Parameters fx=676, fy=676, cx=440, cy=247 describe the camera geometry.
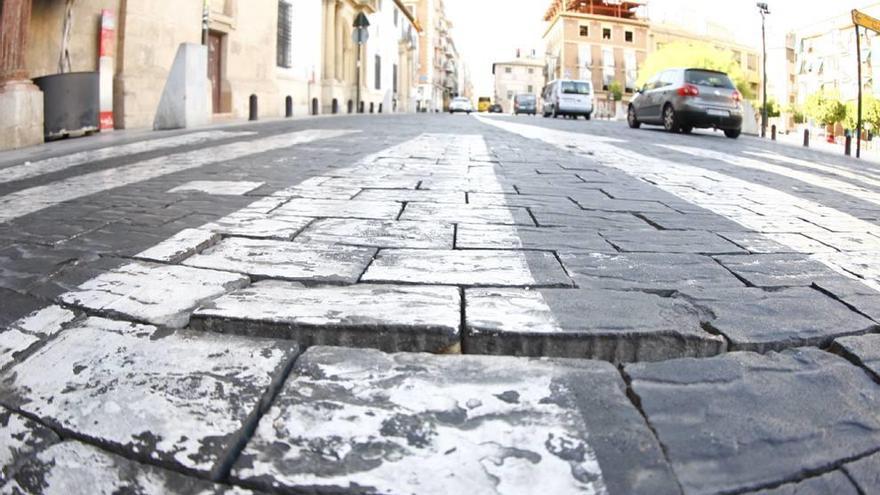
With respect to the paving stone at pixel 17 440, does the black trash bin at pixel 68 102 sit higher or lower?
higher

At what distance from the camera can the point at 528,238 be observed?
3.44 m

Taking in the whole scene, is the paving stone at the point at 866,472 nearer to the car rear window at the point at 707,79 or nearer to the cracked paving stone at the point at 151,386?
the cracked paving stone at the point at 151,386

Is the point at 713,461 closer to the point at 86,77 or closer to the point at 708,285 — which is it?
the point at 708,285

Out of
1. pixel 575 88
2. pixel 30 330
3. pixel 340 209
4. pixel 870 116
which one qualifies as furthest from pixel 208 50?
pixel 870 116

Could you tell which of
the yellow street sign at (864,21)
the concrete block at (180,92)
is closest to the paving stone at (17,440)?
the concrete block at (180,92)

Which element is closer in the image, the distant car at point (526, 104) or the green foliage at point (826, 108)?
the green foliage at point (826, 108)

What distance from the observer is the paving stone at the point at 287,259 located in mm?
2629

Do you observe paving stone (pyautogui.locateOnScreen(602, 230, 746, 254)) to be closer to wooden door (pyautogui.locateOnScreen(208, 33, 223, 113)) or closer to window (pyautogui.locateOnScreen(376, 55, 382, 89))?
wooden door (pyautogui.locateOnScreen(208, 33, 223, 113))

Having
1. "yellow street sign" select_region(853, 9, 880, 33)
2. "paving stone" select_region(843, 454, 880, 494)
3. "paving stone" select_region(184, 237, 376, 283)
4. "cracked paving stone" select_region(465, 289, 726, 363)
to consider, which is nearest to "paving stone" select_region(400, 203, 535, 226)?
"paving stone" select_region(184, 237, 376, 283)

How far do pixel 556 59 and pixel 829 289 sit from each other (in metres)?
69.0

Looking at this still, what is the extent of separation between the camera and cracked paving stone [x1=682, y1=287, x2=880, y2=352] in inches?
80.1

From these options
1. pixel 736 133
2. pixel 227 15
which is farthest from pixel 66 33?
pixel 736 133

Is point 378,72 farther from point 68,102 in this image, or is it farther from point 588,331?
point 588,331

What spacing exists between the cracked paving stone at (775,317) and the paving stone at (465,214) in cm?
154
